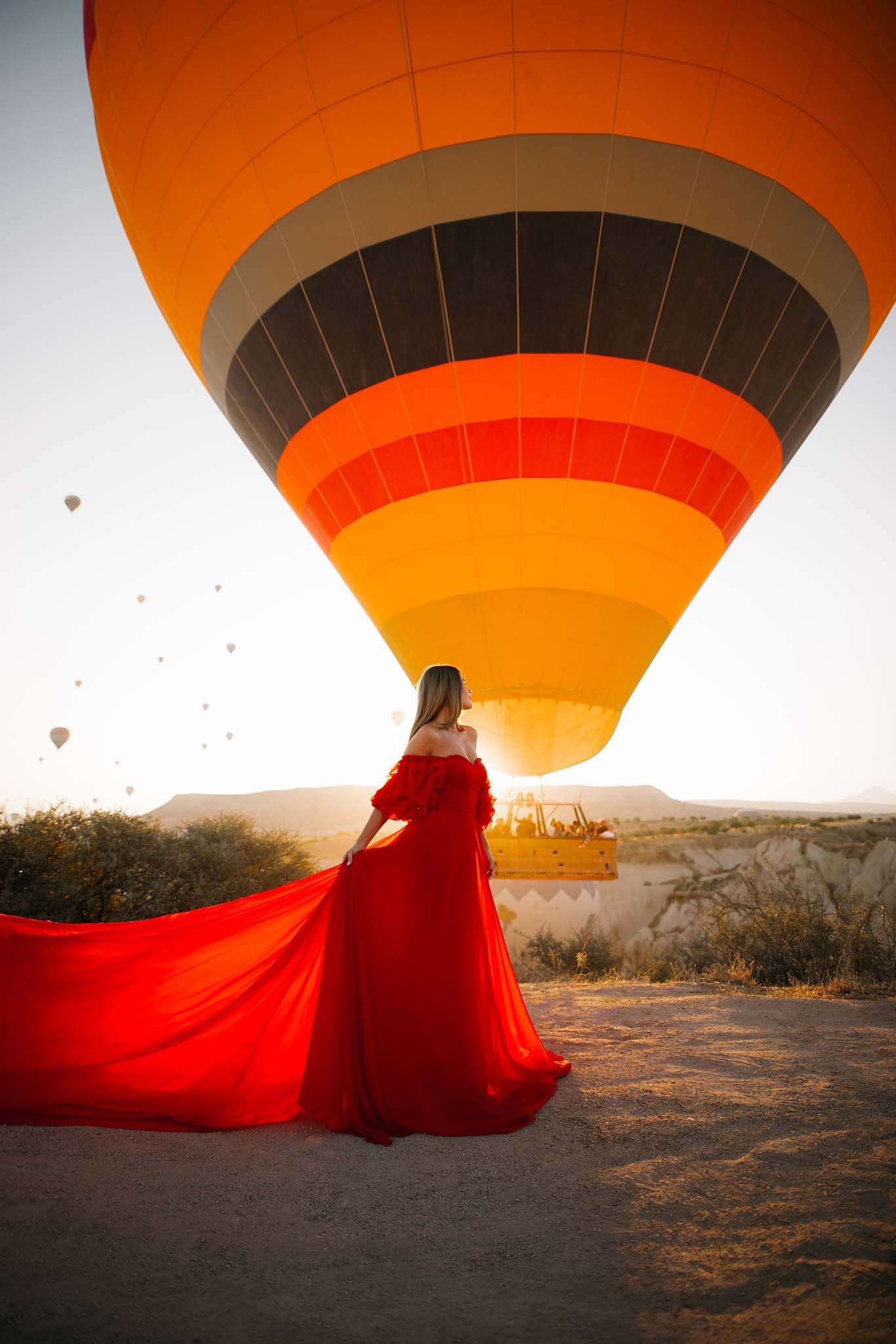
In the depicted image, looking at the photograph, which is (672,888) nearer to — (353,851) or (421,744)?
(421,744)

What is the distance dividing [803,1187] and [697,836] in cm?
2863

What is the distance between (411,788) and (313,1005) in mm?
1091

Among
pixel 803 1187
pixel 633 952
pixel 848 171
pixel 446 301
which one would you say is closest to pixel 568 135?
pixel 446 301

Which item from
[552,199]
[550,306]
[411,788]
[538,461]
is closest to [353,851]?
[411,788]

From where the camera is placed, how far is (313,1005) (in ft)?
10.7

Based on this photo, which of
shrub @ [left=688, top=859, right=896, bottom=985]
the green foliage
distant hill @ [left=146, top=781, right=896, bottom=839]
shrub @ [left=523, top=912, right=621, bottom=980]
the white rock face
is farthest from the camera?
distant hill @ [left=146, top=781, right=896, bottom=839]

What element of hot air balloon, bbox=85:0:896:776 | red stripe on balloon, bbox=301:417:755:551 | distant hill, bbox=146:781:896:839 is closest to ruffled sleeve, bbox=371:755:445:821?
hot air balloon, bbox=85:0:896:776

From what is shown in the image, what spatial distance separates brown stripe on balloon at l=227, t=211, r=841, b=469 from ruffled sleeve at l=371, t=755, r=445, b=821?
189 inches

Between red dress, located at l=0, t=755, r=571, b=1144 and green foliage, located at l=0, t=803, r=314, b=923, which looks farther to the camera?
green foliage, located at l=0, t=803, r=314, b=923

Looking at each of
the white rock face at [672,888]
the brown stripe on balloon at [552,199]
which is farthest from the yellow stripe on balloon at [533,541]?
the white rock face at [672,888]

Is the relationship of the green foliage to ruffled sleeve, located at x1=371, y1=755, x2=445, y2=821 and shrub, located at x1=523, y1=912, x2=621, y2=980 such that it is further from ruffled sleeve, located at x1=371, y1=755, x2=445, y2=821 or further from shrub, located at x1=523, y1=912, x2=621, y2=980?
ruffled sleeve, located at x1=371, y1=755, x2=445, y2=821

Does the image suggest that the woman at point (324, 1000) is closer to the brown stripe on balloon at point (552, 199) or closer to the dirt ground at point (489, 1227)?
the dirt ground at point (489, 1227)

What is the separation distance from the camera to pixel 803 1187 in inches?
85.0

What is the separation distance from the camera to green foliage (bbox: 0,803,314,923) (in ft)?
29.9
